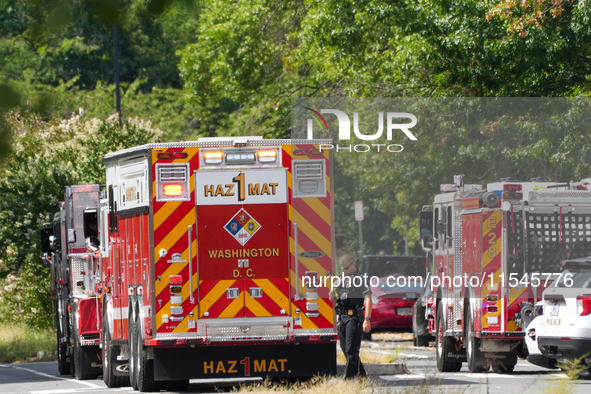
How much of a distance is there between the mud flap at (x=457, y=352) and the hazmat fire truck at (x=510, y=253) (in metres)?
0.64

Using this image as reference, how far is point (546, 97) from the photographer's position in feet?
73.7

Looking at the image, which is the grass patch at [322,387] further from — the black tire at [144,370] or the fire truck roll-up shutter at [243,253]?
the black tire at [144,370]

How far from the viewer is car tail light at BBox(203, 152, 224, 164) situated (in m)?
13.3

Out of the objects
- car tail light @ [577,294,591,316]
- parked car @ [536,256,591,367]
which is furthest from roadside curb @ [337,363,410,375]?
car tail light @ [577,294,591,316]

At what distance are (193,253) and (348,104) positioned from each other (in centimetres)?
1308

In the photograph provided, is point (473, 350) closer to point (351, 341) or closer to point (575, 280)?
point (575, 280)

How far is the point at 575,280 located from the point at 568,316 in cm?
53

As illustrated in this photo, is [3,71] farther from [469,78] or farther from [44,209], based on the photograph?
[44,209]

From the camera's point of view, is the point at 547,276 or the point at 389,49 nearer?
the point at 547,276

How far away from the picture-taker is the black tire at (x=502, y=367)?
15531mm

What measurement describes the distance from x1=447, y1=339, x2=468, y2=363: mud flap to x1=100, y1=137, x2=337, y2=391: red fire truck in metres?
3.42

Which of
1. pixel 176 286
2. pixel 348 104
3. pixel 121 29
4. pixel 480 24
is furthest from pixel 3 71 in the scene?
pixel 348 104

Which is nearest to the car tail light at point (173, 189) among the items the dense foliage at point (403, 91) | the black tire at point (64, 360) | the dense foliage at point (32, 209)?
the dense foliage at point (403, 91)

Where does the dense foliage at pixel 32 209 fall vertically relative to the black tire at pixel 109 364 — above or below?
above
